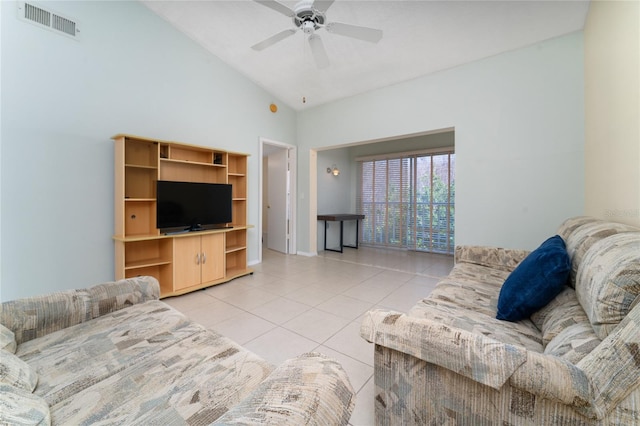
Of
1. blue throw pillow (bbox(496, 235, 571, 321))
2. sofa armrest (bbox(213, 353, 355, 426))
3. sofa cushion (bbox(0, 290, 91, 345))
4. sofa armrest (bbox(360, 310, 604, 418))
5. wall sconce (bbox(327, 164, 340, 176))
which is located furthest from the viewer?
wall sconce (bbox(327, 164, 340, 176))

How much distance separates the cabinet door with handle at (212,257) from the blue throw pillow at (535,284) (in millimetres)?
3125

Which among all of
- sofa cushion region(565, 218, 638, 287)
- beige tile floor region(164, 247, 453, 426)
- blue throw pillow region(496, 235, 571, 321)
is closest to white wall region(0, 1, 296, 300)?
beige tile floor region(164, 247, 453, 426)

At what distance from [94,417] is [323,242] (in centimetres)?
512

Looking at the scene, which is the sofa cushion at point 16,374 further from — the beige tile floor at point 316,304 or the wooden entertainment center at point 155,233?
the wooden entertainment center at point 155,233

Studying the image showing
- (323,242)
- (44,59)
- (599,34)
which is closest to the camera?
(599,34)

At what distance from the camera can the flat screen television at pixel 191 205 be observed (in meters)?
2.90

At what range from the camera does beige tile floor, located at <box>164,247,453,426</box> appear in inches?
73.4

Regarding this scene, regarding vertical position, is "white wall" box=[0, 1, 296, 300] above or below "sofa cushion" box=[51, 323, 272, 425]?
above

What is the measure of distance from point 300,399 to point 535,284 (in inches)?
55.9

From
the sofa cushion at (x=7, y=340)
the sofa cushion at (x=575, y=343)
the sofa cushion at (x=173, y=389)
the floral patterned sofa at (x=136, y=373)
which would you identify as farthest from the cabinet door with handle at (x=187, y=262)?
the sofa cushion at (x=575, y=343)

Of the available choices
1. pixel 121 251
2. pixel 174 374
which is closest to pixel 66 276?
pixel 121 251

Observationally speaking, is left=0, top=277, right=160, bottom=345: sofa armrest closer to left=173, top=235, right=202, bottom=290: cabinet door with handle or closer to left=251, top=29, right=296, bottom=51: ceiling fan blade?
left=173, top=235, right=202, bottom=290: cabinet door with handle

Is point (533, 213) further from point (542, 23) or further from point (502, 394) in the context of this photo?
point (502, 394)

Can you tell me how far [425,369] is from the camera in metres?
0.99
